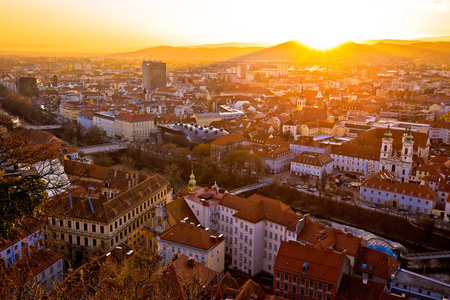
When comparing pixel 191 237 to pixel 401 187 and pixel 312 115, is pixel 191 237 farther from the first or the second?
pixel 312 115

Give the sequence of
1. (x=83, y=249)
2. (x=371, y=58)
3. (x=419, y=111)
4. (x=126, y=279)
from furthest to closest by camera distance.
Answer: (x=371, y=58), (x=419, y=111), (x=83, y=249), (x=126, y=279)

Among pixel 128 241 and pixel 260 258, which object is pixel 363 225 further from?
pixel 128 241

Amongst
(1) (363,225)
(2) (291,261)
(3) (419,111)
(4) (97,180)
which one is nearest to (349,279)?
(2) (291,261)

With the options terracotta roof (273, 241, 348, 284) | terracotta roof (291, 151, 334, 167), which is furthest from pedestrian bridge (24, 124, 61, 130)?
terracotta roof (273, 241, 348, 284)

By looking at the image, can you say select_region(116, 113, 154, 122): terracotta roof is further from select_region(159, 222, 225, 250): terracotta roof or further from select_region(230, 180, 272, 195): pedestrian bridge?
select_region(159, 222, 225, 250): terracotta roof

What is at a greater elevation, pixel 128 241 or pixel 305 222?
pixel 305 222

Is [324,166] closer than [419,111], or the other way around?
[324,166]

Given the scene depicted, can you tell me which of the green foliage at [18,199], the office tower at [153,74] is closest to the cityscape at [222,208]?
the green foliage at [18,199]
